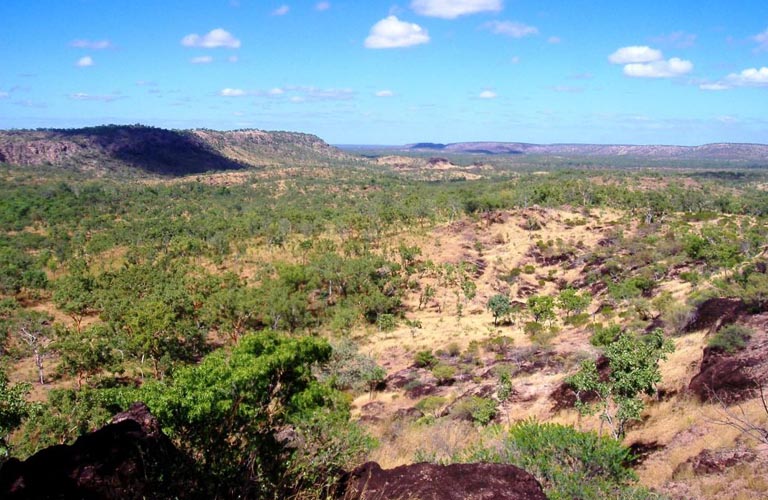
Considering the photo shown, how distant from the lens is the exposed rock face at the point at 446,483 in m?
6.61

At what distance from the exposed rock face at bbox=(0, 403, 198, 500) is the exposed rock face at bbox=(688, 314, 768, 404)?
14926 millimetres

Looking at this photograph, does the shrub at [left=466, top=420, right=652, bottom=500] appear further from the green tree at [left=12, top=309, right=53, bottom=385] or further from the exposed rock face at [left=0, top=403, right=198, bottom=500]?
the green tree at [left=12, top=309, right=53, bottom=385]

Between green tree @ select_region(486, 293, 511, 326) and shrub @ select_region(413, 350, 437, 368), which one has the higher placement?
green tree @ select_region(486, 293, 511, 326)

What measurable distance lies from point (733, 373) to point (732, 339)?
3.25 meters

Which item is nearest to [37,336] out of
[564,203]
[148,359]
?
[148,359]

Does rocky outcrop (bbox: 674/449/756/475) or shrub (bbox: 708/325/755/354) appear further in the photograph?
shrub (bbox: 708/325/755/354)

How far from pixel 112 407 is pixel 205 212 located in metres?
79.4

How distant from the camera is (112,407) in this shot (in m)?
18.7

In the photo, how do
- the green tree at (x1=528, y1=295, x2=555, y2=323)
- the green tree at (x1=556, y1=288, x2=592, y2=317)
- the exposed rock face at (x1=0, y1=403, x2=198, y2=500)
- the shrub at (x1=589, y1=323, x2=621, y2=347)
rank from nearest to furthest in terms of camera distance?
the exposed rock face at (x1=0, y1=403, x2=198, y2=500), the shrub at (x1=589, y1=323, x2=621, y2=347), the green tree at (x1=528, y1=295, x2=555, y2=323), the green tree at (x1=556, y1=288, x2=592, y2=317)

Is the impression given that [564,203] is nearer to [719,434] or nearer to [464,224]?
[464,224]

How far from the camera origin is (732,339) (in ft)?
61.2

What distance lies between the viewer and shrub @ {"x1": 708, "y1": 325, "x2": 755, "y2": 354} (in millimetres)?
18219

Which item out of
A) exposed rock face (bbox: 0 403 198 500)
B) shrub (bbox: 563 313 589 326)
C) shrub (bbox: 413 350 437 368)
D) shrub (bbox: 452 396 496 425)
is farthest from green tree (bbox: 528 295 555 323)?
exposed rock face (bbox: 0 403 198 500)

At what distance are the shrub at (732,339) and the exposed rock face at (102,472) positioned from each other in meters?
19.9
